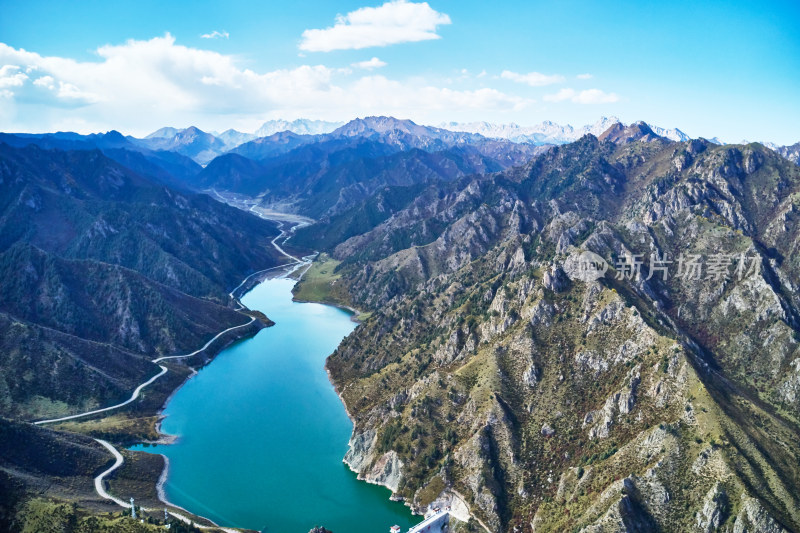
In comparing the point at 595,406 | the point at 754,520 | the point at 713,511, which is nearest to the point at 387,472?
the point at 595,406

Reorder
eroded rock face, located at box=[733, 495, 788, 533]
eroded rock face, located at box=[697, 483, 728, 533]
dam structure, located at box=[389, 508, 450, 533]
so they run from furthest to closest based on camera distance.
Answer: dam structure, located at box=[389, 508, 450, 533] < eroded rock face, located at box=[697, 483, 728, 533] < eroded rock face, located at box=[733, 495, 788, 533]

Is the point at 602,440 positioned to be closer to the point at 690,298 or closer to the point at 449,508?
the point at 449,508

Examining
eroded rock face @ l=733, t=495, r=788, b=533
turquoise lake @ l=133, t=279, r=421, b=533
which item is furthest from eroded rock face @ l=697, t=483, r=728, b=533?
turquoise lake @ l=133, t=279, r=421, b=533

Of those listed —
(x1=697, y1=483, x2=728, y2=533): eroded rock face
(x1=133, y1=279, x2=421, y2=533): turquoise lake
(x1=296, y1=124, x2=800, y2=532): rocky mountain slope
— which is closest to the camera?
(x1=697, y1=483, x2=728, y2=533): eroded rock face

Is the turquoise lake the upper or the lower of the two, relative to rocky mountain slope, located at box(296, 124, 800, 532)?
lower

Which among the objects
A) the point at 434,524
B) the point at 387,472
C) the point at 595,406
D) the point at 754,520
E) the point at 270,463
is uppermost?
the point at 595,406

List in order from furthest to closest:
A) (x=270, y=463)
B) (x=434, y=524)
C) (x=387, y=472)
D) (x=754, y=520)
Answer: (x=270, y=463) < (x=387, y=472) < (x=434, y=524) < (x=754, y=520)

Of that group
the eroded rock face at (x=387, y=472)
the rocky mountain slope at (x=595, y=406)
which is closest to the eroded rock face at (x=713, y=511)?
the rocky mountain slope at (x=595, y=406)

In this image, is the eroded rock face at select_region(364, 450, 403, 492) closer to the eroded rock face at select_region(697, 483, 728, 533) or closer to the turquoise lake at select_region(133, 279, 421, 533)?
the turquoise lake at select_region(133, 279, 421, 533)

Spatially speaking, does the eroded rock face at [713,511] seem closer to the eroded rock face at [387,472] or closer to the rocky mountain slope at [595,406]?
the rocky mountain slope at [595,406]

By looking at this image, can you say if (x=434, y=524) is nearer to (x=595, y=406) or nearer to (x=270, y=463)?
(x=595, y=406)
